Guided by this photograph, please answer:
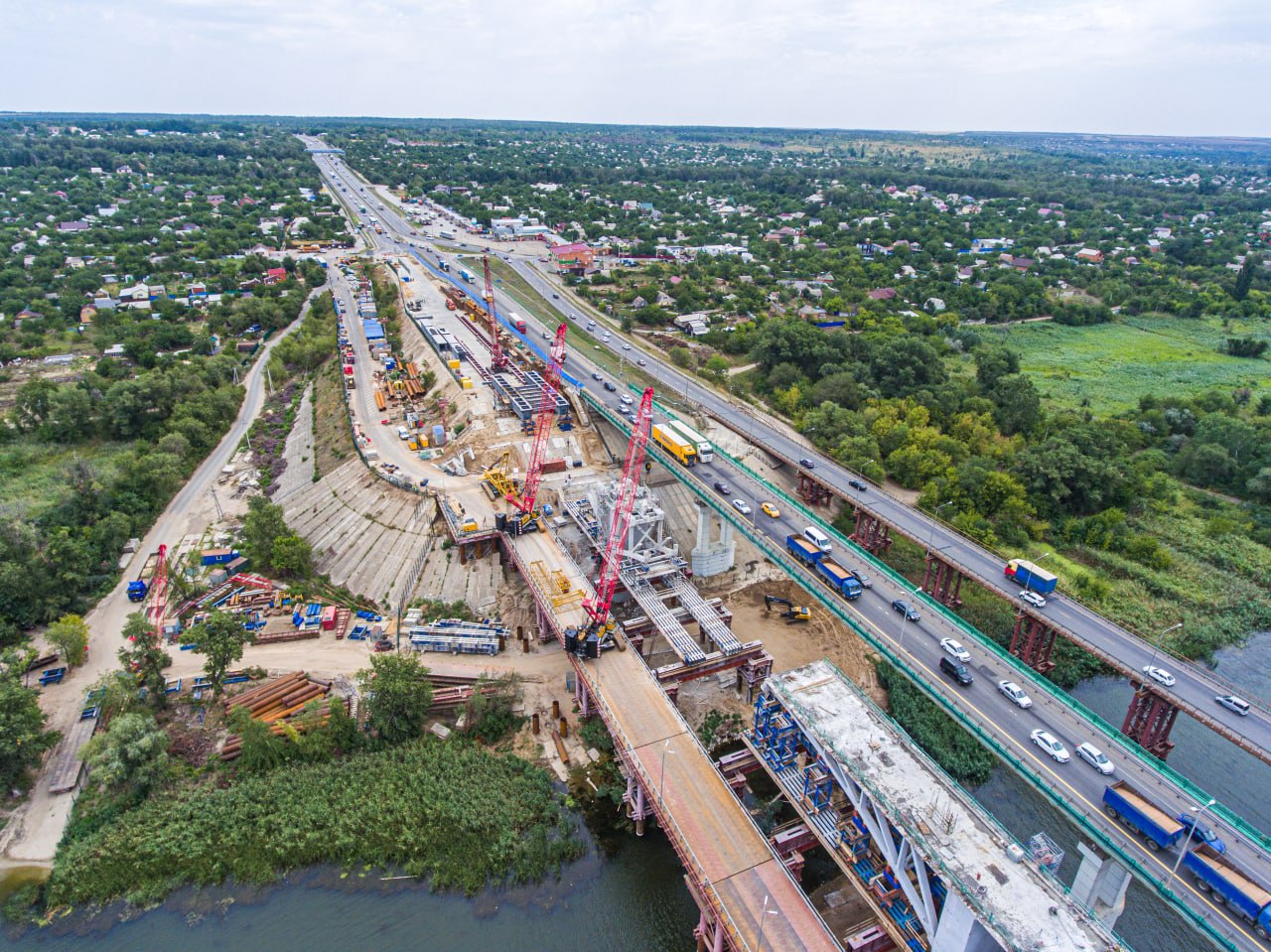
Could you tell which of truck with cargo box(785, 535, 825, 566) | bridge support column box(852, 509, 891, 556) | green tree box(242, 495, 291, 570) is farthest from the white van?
green tree box(242, 495, 291, 570)

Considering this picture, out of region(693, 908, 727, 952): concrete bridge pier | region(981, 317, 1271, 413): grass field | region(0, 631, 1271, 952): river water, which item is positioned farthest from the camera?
region(981, 317, 1271, 413): grass field

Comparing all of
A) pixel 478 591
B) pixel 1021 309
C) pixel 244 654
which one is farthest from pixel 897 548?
pixel 1021 309

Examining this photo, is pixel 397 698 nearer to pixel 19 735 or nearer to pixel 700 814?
pixel 700 814

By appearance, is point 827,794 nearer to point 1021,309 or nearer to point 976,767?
point 976,767

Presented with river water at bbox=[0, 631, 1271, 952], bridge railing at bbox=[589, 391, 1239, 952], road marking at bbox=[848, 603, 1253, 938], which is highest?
bridge railing at bbox=[589, 391, 1239, 952]

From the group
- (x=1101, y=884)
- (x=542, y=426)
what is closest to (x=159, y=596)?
(x=542, y=426)

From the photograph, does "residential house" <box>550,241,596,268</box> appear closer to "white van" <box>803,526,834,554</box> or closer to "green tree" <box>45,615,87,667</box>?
"white van" <box>803,526,834,554</box>
